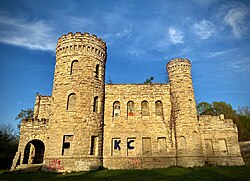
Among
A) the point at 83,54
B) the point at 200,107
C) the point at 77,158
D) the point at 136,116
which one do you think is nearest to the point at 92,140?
the point at 77,158

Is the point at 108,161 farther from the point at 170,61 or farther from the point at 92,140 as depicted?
the point at 170,61

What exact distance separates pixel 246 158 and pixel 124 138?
1659cm

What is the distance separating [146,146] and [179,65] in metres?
9.52

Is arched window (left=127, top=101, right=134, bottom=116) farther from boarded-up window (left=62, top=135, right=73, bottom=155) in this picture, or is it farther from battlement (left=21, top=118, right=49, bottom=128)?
battlement (left=21, top=118, right=49, bottom=128)

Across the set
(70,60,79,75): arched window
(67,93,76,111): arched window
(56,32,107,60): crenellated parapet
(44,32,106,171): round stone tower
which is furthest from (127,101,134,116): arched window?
(70,60,79,75): arched window

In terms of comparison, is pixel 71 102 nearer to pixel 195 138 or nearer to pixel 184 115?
pixel 184 115

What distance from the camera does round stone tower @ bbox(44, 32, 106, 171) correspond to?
1641 cm

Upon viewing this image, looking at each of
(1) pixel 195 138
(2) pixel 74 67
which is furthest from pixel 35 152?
(1) pixel 195 138

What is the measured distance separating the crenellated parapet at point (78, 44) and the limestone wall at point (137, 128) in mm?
4190

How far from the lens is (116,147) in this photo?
18812mm

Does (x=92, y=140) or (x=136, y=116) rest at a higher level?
(x=136, y=116)

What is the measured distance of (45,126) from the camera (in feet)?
64.1

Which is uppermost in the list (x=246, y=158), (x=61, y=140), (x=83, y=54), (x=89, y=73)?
(x=83, y=54)

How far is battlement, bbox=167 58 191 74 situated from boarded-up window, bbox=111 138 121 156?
380 inches
